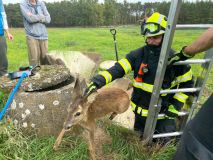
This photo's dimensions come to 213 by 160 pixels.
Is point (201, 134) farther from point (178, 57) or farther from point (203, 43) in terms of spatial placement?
point (178, 57)

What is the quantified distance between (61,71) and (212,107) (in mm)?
2697

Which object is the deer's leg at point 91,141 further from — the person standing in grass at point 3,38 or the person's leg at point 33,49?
the person's leg at point 33,49

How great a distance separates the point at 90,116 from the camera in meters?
3.47

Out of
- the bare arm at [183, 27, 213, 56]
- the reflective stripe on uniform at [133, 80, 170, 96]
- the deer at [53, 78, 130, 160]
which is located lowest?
the deer at [53, 78, 130, 160]

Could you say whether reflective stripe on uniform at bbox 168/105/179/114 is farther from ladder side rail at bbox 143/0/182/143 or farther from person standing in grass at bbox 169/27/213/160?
person standing in grass at bbox 169/27/213/160

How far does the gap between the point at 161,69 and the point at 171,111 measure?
86cm

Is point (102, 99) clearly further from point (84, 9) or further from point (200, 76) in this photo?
point (84, 9)

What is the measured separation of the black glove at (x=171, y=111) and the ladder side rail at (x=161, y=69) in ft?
0.77

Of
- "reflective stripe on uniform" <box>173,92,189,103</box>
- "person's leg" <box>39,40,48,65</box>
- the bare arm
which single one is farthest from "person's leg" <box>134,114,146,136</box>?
"person's leg" <box>39,40,48,65</box>

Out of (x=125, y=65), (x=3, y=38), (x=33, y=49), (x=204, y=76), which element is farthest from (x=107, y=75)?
(x=33, y=49)

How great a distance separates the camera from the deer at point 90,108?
294 cm

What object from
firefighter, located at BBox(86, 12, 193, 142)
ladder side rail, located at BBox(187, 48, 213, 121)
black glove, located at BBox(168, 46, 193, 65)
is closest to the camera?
black glove, located at BBox(168, 46, 193, 65)

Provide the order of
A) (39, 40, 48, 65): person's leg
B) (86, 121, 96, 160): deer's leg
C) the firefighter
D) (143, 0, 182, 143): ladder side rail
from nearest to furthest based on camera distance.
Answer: (143, 0, 182, 143): ladder side rail
the firefighter
(86, 121, 96, 160): deer's leg
(39, 40, 48, 65): person's leg

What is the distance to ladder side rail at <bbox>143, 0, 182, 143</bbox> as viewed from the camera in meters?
2.56
